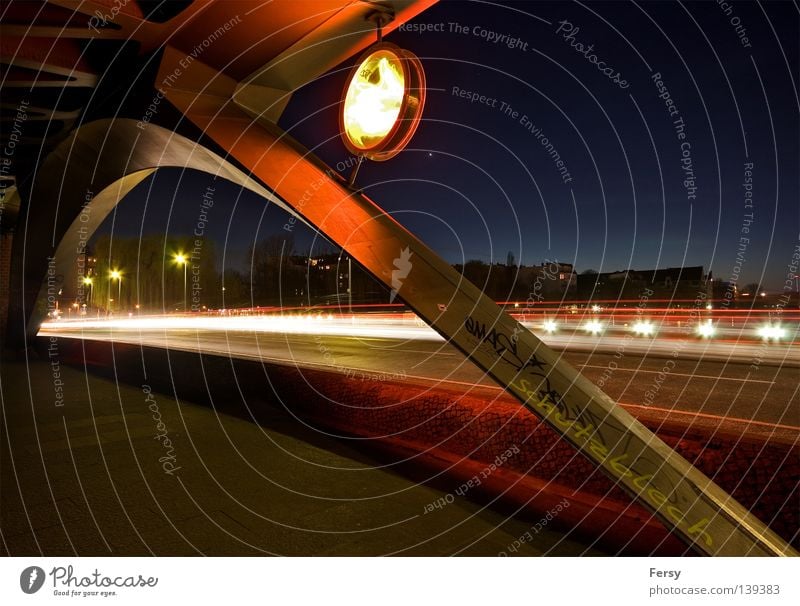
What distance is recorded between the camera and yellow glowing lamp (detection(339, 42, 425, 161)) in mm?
4488

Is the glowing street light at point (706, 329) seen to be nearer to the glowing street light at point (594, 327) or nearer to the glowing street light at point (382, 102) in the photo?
the glowing street light at point (594, 327)

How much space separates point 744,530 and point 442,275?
134 inches

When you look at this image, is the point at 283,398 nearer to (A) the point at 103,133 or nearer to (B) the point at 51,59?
(A) the point at 103,133

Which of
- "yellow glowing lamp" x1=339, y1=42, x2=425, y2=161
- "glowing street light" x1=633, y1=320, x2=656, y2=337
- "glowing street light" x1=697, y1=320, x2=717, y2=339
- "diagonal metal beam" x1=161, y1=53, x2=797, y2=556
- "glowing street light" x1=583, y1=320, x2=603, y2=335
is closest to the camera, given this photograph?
"diagonal metal beam" x1=161, y1=53, x2=797, y2=556

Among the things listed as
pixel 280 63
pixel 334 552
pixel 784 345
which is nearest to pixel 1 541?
pixel 334 552

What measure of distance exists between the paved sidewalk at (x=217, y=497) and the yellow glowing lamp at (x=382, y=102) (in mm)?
4006

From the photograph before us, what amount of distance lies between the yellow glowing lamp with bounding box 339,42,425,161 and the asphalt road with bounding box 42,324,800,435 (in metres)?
4.91

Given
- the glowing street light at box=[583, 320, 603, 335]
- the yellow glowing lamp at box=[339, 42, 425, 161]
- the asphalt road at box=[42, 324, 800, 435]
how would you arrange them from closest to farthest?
the yellow glowing lamp at box=[339, 42, 425, 161], the asphalt road at box=[42, 324, 800, 435], the glowing street light at box=[583, 320, 603, 335]

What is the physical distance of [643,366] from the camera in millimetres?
13516

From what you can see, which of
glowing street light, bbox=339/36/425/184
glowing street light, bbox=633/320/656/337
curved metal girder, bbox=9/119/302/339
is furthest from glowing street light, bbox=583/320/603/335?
glowing street light, bbox=339/36/425/184

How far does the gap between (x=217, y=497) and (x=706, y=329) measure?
80.3 feet

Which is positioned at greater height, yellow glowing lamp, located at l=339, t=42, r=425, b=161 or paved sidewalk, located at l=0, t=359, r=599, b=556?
yellow glowing lamp, located at l=339, t=42, r=425, b=161

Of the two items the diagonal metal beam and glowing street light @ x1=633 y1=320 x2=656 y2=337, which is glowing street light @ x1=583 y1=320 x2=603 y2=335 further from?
the diagonal metal beam

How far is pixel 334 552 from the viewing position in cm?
437
